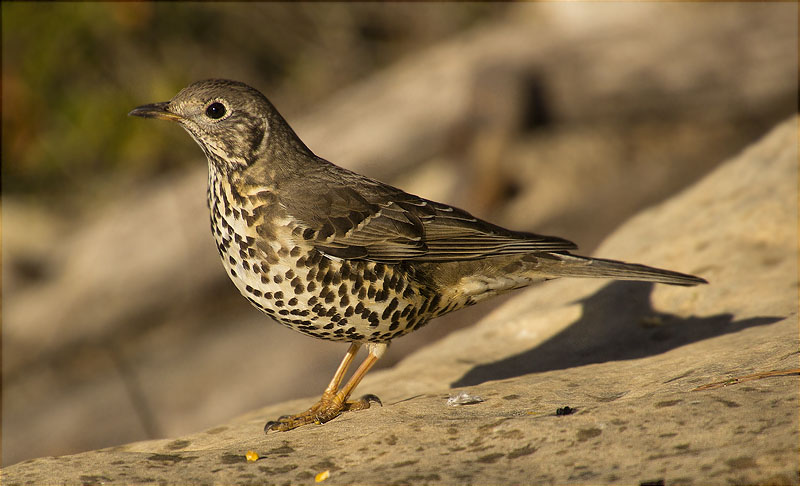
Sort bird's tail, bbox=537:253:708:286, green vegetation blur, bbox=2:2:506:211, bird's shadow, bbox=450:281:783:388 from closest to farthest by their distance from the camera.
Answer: bird's tail, bbox=537:253:708:286
bird's shadow, bbox=450:281:783:388
green vegetation blur, bbox=2:2:506:211

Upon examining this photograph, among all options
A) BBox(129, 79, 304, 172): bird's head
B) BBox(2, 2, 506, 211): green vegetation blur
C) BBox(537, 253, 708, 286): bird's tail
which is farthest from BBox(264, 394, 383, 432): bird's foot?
BBox(2, 2, 506, 211): green vegetation blur

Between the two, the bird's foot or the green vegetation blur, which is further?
the green vegetation blur

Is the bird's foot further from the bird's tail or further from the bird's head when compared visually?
the bird's head

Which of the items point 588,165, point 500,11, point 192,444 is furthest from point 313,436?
point 500,11

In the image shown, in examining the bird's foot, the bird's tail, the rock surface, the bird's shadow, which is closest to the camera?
the rock surface

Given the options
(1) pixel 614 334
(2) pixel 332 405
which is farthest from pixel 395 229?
(1) pixel 614 334

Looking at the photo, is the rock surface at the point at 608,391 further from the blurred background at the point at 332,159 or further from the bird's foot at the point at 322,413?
the blurred background at the point at 332,159

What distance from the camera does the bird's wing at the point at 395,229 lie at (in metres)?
4.80

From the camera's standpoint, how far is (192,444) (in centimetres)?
446

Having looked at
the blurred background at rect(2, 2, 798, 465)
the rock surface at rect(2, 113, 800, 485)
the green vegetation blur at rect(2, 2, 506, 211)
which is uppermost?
the green vegetation blur at rect(2, 2, 506, 211)

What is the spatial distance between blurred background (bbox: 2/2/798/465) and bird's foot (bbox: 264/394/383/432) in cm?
445

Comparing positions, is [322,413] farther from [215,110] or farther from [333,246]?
[215,110]

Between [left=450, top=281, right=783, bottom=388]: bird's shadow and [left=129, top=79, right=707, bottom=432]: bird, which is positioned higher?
[left=129, top=79, right=707, bottom=432]: bird

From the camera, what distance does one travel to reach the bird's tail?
4.82m
